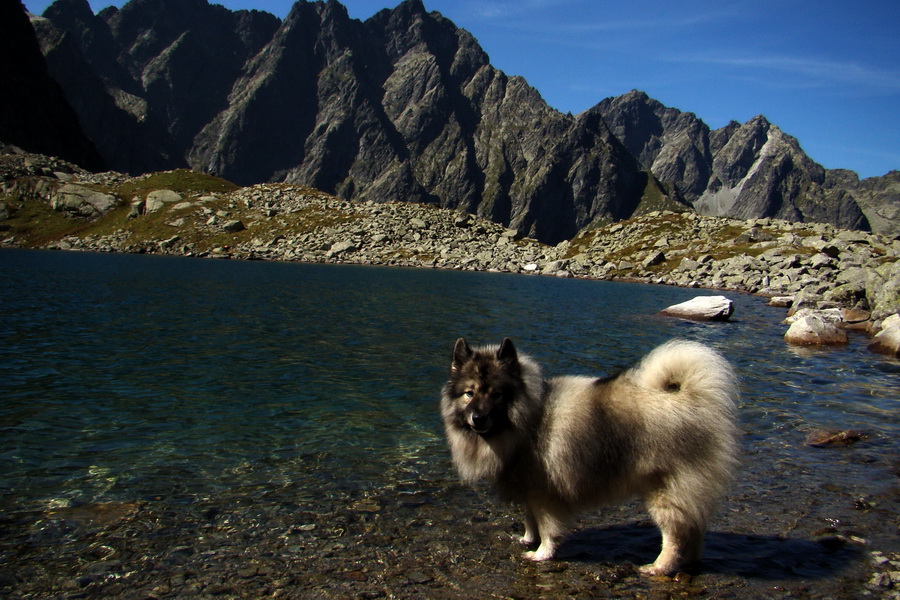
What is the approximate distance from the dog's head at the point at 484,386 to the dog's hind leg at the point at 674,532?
90.5 inches

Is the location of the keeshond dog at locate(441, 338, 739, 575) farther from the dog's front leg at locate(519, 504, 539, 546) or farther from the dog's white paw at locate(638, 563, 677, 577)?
the dog's front leg at locate(519, 504, 539, 546)

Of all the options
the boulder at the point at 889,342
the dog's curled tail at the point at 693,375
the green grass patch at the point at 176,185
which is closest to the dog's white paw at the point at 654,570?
the dog's curled tail at the point at 693,375

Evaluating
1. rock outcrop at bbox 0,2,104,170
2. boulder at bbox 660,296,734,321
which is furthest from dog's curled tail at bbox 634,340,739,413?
rock outcrop at bbox 0,2,104,170

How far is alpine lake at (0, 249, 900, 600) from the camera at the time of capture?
6.73 m

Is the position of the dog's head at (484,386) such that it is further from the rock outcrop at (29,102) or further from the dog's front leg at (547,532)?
the rock outcrop at (29,102)

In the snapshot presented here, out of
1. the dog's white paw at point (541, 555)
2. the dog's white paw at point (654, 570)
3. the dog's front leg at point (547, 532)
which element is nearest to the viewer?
the dog's white paw at point (654, 570)

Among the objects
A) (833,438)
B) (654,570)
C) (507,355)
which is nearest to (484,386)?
(507,355)

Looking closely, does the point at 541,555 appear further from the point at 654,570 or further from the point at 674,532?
the point at 674,532

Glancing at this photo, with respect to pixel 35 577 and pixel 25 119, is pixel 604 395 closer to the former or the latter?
pixel 35 577

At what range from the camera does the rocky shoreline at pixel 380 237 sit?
346ft

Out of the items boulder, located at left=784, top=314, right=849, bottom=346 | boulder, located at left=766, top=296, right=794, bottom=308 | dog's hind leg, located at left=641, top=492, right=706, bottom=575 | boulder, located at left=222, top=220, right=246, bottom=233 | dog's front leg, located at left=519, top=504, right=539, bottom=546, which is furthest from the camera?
boulder, located at left=222, top=220, right=246, bottom=233

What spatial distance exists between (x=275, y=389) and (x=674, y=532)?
12918 millimetres

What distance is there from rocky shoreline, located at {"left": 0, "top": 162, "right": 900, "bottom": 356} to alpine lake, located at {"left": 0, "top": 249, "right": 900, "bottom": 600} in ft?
276

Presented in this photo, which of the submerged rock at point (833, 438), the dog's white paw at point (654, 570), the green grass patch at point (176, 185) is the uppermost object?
the green grass patch at point (176, 185)
